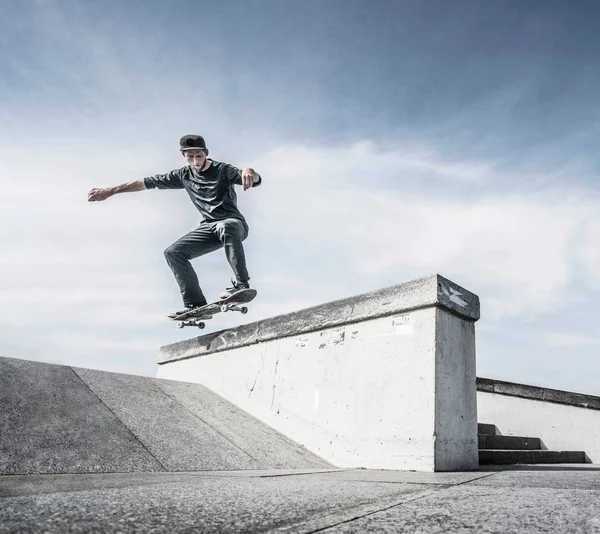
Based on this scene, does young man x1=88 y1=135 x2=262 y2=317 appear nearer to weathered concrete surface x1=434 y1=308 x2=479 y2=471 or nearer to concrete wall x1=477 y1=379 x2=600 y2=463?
weathered concrete surface x1=434 y1=308 x2=479 y2=471

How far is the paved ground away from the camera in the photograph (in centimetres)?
124

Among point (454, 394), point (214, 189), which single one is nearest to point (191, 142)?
point (214, 189)

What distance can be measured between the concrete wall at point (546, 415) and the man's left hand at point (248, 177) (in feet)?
15.2

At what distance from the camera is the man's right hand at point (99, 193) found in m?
6.88

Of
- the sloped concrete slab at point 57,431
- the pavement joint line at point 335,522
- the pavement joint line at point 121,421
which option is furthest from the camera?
the pavement joint line at point 121,421

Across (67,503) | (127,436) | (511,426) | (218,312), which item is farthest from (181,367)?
(67,503)

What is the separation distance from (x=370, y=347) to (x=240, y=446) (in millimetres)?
1448

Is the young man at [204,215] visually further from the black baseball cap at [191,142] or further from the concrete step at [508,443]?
the concrete step at [508,443]

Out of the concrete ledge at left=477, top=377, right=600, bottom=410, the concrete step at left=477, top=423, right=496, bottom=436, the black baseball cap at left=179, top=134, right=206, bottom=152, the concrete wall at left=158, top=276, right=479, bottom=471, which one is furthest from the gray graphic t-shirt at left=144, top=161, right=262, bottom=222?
the concrete ledge at left=477, top=377, right=600, bottom=410

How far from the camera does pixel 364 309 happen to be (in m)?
4.45

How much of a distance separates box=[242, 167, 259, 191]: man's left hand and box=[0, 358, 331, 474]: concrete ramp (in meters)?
2.63

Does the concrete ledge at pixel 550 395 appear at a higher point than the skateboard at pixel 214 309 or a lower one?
lower

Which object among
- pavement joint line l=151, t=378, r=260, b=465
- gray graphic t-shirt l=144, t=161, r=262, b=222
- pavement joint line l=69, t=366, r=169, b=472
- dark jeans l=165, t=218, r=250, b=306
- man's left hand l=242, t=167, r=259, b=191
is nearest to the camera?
pavement joint line l=69, t=366, r=169, b=472

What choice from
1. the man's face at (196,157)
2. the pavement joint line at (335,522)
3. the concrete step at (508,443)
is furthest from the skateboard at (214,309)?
the pavement joint line at (335,522)
